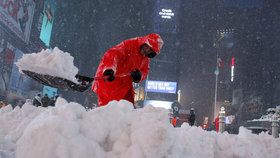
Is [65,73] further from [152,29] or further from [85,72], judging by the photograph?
[85,72]

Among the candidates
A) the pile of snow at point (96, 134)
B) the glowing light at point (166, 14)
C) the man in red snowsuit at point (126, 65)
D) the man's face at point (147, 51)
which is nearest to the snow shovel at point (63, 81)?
the man in red snowsuit at point (126, 65)

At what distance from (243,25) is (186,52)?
1691 centimetres

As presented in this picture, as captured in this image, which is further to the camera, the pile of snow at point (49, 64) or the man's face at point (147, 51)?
the man's face at point (147, 51)

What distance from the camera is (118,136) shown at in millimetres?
2760

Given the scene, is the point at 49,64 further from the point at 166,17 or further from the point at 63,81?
the point at 166,17

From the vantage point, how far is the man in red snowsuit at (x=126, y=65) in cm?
509

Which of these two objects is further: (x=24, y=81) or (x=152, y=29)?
(x=152, y=29)

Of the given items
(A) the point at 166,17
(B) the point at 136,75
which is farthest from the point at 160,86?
(B) the point at 136,75

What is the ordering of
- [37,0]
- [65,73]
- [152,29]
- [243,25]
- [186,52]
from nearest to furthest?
[65,73] < [37,0] < [243,25] < [152,29] < [186,52]

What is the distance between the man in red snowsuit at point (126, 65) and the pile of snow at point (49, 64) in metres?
0.43

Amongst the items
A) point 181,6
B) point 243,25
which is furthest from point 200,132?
point 181,6

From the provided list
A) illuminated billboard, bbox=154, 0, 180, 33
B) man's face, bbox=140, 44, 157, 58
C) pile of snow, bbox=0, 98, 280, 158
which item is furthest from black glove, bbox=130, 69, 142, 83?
illuminated billboard, bbox=154, 0, 180, 33

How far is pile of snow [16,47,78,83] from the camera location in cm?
502

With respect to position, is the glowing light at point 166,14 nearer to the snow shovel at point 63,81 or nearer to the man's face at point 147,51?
the man's face at point 147,51
